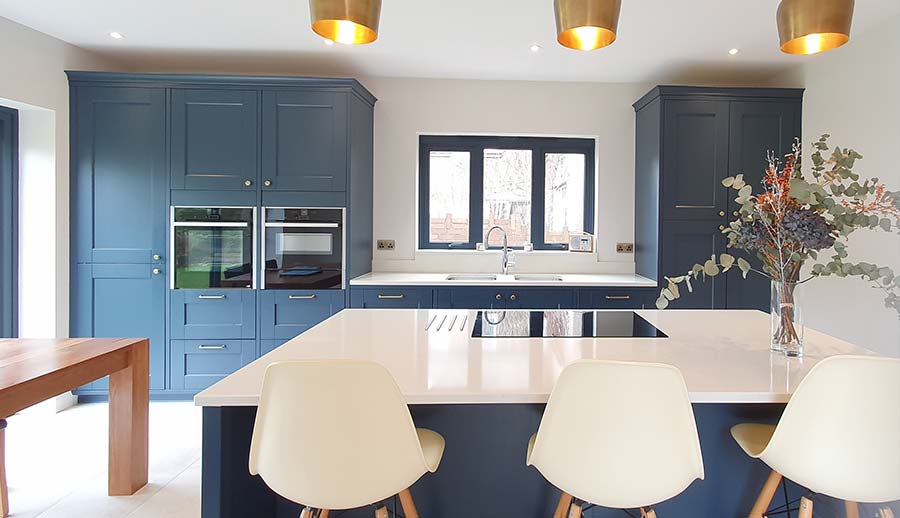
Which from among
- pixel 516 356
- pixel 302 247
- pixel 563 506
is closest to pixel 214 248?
pixel 302 247

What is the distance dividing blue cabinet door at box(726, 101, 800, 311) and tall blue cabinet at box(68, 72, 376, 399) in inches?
108

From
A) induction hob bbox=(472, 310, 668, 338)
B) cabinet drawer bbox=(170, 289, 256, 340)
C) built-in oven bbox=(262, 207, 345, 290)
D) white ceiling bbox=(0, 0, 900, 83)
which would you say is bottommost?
cabinet drawer bbox=(170, 289, 256, 340)

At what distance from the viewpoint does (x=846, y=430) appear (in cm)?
124

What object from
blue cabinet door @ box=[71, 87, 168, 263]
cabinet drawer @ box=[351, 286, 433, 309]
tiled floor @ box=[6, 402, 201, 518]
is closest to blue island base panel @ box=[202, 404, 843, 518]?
tiled floor @ box=[6, 402, 201, 518]

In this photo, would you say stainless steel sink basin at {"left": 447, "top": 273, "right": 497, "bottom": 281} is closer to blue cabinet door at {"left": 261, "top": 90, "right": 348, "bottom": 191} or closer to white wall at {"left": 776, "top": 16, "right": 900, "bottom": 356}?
blue cabinet door at {"left": 261, "top": 90, "right": 348, "bottom": 191}

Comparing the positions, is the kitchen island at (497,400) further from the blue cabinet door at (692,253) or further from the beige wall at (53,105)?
the beige wall at (53,105)

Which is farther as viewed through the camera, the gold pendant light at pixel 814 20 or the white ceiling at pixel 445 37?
the white ceiling at pixel 445 37

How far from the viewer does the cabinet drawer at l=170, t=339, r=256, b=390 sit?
11.8 ft

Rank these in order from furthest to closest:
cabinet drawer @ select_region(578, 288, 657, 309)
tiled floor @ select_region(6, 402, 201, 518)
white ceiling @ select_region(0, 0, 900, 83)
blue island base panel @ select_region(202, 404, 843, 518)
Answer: cabinet drawer @ select_region(578, 288, 657, 309) < white ceiling @ select_region(0, 0, 900, 83) < tiled floor @ select_region(6, 402, 201, 518) < blue island base panel @ select_region(202, 404, 843, 518)

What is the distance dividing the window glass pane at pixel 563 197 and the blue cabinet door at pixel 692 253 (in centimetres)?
81

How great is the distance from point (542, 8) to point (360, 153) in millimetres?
1627

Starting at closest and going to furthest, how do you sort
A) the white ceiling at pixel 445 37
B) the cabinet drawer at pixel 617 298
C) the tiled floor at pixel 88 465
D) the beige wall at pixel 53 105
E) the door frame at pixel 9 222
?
the tiled floor at pixel 88 465
the white ceiling at pixel 445 37
the beige wall at pixel 53 105
the door frame at pixel 9 222
the cabinet drawer at pixel 617 298

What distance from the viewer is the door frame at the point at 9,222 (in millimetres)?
3295

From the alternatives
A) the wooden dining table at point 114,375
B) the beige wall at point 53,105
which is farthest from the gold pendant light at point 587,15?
the beige wall at point 53,105
